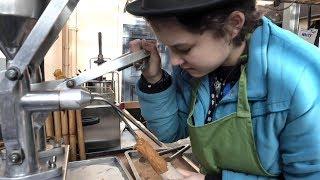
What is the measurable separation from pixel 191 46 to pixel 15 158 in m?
0.41

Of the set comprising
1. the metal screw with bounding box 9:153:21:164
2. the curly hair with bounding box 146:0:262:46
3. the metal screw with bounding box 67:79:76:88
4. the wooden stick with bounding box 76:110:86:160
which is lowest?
the wooden stick with bounding box 76:110:86:160

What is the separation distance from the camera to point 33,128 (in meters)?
0.56

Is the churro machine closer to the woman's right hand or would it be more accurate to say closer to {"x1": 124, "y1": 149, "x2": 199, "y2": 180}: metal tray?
the woman's right hand

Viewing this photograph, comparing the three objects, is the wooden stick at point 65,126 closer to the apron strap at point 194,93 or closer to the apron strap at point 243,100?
the apron strap at point 194,93

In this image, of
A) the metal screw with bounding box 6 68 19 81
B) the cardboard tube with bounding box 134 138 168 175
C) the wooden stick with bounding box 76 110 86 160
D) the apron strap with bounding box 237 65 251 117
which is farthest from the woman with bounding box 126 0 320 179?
the wooden stick with bounding box 76 110 86 160

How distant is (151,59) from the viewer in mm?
733

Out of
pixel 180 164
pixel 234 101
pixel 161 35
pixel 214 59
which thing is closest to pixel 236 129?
pixel 234 101

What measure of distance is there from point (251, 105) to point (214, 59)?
141mm

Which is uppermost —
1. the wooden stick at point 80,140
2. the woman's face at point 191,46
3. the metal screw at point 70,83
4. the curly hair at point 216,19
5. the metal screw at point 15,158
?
the curly hair at point 216,19

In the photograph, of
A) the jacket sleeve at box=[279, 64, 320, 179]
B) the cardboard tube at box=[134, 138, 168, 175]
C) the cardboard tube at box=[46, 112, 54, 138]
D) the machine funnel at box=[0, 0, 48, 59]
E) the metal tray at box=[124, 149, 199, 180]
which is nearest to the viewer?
the machine funnel at box=[0, 0, 48, 59]

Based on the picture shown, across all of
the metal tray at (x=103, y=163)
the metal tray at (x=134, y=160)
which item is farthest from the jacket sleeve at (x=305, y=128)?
the metal tray at (x=103, y=163)

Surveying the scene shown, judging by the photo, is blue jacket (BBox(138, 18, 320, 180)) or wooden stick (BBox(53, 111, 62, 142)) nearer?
blue jacket (BBox(138, 18, 320, 180))

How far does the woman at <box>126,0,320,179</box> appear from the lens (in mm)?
589

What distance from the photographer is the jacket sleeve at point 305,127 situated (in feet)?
1.93
